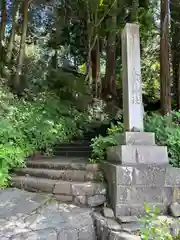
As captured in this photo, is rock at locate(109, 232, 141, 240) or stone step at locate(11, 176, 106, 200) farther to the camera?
stone step at locate(11, 176, 106, 200)

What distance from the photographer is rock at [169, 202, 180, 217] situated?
2.94 m

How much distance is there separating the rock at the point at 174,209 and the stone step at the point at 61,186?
827 mm

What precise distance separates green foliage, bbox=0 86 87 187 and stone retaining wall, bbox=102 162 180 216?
1754 mm

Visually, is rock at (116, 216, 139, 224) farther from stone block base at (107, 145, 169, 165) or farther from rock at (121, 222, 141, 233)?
stone block base at (107, 145, 169, 165)

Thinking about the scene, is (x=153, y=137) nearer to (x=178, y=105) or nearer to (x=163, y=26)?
(x=163, y=26)

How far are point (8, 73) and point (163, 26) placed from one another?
4571mm

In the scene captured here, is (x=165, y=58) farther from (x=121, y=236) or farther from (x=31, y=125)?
(x=121, y=236)

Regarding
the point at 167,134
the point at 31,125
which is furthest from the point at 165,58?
the point at 31,125

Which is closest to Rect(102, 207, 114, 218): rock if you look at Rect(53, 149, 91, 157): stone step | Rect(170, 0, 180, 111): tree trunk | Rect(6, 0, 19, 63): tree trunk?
Rect(53, 149, 91, 157): stone step

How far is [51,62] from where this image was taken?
1100 cm

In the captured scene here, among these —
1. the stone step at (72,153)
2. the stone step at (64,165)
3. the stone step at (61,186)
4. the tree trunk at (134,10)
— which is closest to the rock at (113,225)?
the stone step at (61,186)

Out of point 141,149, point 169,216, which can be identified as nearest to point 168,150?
point 141,149

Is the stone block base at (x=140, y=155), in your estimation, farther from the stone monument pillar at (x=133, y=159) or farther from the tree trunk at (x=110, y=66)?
the tree trunk at (x=110, y=66)

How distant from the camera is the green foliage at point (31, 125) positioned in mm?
4184
